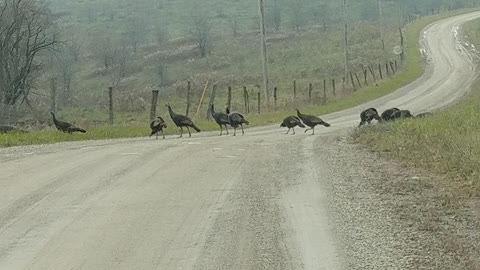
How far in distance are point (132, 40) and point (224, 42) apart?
15.3 meters

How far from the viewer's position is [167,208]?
34.3 feet

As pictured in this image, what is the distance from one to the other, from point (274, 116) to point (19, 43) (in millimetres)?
23083

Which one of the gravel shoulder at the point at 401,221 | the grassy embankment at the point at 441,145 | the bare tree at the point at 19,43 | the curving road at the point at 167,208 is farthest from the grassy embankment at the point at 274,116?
the bare tree at the point at 19,43

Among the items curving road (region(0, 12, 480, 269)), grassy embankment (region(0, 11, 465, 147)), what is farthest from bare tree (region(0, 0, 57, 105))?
curving road (region(0, 12, 480, 269))

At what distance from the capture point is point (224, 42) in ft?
354

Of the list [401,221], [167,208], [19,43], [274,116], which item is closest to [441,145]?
[401,221]

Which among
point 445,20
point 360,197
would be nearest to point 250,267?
point 360,197

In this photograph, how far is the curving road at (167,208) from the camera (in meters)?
8.02

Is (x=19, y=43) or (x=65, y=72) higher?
(x=19, y=43)

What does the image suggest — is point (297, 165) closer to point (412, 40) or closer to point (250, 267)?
point (250, 267)

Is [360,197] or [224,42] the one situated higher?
[224,42]

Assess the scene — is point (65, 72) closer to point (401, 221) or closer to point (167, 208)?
point (167, 208)

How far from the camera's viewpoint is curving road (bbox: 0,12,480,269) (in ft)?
26.3

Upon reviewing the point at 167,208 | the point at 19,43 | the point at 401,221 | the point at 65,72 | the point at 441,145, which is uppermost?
the point at 19,43
